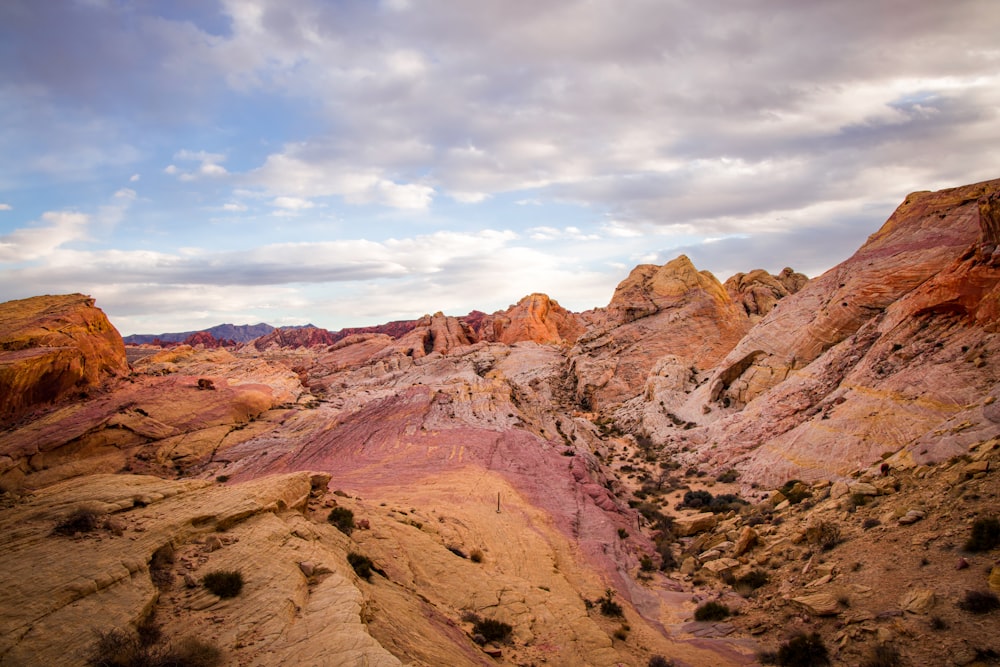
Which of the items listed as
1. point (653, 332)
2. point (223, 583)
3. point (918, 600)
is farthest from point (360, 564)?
point (653, 332)

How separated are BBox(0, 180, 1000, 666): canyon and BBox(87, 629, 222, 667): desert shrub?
27cm

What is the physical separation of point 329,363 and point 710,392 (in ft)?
234

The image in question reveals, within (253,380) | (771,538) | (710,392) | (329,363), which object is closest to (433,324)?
(329,363)

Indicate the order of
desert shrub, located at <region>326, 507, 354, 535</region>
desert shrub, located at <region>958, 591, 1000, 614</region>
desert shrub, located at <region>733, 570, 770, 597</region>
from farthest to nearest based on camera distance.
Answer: desert shrub, located at <region>733, 570, 770, 597</region> < desert shrub, located at <region>326, 507, 354, 535</region> < desert shrub, located at <region>958, 591, 1000, 614</region>

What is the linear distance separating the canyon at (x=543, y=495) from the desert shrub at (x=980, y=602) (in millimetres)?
221

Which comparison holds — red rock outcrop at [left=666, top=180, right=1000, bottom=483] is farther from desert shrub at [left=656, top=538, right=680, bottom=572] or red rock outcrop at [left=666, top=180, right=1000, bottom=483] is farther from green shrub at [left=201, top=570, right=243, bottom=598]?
green shrub at [left=201, top=570, right=243, bottom=598]

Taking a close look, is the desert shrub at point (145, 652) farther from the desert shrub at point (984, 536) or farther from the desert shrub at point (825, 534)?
the desert shrub at point (825, 534)

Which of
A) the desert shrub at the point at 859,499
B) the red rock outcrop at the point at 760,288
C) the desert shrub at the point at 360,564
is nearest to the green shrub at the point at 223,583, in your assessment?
the desert shrub at the point at 360,564

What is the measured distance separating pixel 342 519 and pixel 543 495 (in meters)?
13.3

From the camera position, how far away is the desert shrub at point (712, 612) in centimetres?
1488

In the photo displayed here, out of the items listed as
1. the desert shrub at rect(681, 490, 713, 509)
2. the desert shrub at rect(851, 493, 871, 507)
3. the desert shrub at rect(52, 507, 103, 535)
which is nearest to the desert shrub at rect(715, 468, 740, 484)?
the desert shrub at rect(681, 490, 713, 509)

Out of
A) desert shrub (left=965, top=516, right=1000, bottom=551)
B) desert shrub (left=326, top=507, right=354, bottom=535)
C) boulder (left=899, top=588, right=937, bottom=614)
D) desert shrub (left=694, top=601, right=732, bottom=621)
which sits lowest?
desert shrub (left=694, top=601, right=732, bottom=621)

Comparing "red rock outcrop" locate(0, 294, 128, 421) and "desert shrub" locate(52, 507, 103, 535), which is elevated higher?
"red rock outcrop" locate(0, 294, 128, 421)

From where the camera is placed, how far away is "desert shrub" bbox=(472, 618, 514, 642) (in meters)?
12.6
